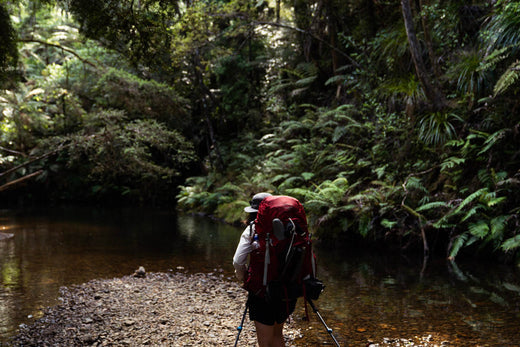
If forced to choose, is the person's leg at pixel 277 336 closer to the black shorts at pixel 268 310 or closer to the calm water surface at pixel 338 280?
the black shorts at pixel 268 310

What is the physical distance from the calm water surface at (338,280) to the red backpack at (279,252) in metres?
1.74

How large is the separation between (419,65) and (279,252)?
8058 mm

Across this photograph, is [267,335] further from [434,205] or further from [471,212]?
[434,205]

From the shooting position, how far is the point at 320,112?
14875 millimetres

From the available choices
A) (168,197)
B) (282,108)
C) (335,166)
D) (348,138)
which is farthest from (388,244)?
(168,197)

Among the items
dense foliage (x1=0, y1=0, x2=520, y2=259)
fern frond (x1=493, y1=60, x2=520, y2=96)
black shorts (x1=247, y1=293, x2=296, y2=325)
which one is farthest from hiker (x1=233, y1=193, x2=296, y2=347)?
fern frond (x1=493, y1=60, x2=520, y2=96)

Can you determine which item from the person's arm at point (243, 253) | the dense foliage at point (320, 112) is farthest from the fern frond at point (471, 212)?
the person's arm at point (243, 253)

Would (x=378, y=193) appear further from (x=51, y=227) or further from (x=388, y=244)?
(x=51, y=227)

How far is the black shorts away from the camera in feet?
9.78

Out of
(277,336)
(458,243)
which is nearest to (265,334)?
(277,336)

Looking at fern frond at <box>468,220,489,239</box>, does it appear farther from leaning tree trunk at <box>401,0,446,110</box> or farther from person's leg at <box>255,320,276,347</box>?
person's leg at <box>255,320,276,347</box>

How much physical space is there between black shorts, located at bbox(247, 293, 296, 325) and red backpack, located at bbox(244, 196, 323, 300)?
13cm

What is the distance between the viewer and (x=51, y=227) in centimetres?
1349

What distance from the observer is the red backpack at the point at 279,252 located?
280 centimetres
